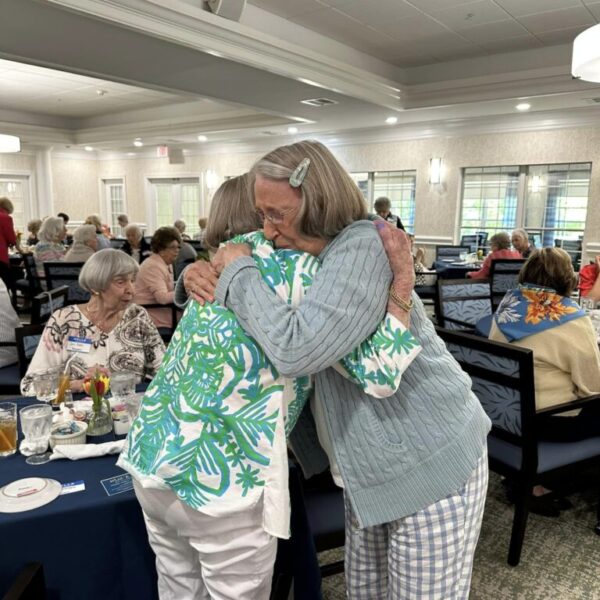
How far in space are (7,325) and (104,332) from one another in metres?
1.37

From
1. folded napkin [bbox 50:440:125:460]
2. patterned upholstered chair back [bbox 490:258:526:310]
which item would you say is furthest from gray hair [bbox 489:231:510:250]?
folded napkin [bbox 50:440:125:460]

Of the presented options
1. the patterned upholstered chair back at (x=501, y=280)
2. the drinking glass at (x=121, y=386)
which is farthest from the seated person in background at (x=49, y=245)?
the drinking glass at (x=121, y=386)

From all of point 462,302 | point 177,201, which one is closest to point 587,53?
point 462,302

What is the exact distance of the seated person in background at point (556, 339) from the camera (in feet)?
7.22

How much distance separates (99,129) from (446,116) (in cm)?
695

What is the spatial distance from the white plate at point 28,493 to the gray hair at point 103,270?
3.62 feet

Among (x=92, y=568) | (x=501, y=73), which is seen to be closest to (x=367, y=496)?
(x=92, y=568)

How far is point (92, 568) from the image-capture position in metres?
1.28

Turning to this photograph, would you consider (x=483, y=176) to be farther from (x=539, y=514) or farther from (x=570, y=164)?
(x=539, y=514)

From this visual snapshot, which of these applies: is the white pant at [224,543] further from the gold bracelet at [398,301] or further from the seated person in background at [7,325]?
the seated person in background at [7,325]

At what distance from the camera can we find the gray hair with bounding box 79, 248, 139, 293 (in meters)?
2.31

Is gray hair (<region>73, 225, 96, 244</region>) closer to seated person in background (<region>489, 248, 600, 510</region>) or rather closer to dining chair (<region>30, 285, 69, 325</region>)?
dining chair (<region>30, 285, 69, 325</region>)

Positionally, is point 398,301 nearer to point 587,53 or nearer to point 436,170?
point 587,53

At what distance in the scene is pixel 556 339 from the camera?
2.22 m
